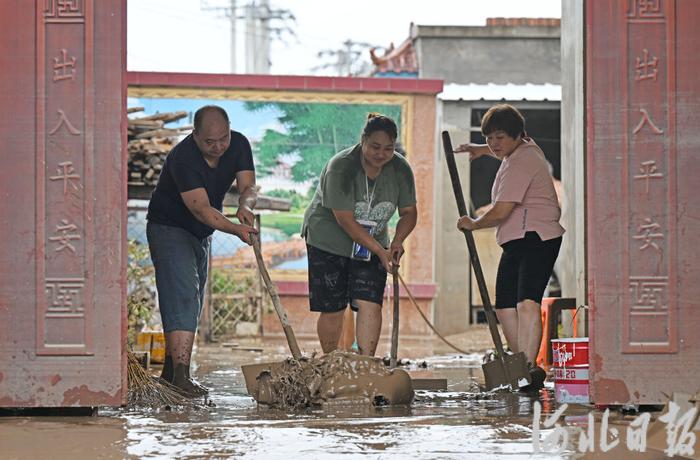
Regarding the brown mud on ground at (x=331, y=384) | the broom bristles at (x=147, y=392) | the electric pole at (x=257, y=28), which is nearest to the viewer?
the brown mud on ground at (x=331, y=384)

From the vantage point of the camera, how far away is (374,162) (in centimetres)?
748

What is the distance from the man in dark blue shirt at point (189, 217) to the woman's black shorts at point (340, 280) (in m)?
0.70

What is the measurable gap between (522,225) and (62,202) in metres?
2.93

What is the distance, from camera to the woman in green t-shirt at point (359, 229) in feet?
24.4

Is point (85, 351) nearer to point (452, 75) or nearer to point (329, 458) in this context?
point (329, 458)

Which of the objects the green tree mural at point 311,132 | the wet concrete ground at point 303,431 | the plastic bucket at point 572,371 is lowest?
the wet concrete ground at point 303,431

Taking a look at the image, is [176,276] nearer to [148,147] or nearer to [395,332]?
[395,332]

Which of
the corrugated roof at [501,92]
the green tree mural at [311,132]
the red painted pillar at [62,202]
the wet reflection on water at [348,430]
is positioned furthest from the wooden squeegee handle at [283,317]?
the corrugated roof at [501,92]

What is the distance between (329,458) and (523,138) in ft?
12.0

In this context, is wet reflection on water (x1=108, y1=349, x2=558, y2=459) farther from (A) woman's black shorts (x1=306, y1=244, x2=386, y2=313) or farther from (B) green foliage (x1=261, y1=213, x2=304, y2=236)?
(B) green foliage (x1=261, y1=213, x2=304, y2=236)

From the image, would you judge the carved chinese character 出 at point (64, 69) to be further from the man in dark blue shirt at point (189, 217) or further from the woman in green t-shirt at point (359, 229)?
the woman in green t-shirt at point (359, 229)

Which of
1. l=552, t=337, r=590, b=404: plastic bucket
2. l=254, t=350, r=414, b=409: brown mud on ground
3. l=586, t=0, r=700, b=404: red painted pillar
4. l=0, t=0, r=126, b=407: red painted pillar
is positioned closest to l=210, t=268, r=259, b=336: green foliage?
l=254, t=350, r=414, b=409: brown mud on ground

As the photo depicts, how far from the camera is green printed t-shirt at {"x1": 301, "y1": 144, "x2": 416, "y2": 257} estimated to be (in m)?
7.48

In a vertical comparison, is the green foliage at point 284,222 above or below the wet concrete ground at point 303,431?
above
